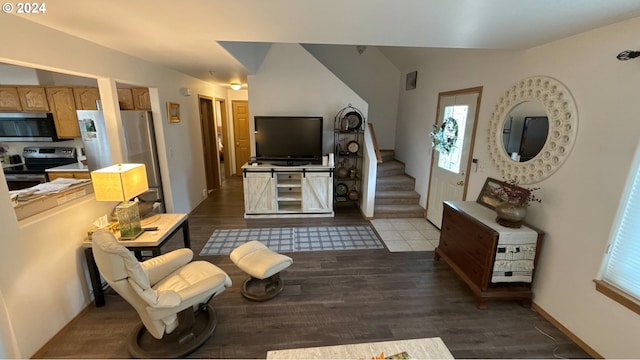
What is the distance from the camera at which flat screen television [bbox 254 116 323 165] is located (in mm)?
4473

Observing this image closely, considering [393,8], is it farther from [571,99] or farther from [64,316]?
[64,316]

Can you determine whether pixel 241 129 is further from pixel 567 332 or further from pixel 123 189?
pixel 567 332

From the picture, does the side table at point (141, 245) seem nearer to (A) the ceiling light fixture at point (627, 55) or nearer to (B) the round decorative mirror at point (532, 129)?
(B) the round decorative mirror at point (532, 129)

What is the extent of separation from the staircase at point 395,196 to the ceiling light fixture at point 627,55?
322 cm

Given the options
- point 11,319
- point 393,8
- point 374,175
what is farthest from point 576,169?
point 11,319

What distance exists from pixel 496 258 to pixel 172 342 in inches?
110

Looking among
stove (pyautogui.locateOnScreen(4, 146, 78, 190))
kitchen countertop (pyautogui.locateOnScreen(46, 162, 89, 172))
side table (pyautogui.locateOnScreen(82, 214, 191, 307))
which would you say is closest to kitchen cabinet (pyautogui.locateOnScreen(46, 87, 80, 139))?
stove (pyautogui.locateOnScreen(4, 146, 78, 190))

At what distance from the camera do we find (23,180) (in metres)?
3.48

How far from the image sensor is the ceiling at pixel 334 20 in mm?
1545

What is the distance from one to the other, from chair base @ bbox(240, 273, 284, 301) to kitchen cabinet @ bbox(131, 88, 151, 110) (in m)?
2.93

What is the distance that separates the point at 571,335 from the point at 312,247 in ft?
8.58

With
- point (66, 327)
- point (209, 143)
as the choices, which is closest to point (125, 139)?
point (66, 327)

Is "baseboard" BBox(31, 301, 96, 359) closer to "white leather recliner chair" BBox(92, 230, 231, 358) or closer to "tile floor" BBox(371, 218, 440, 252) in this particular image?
"white leather recliner chair" BBox(92, 230, 231, 358)

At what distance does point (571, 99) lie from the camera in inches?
83.4
